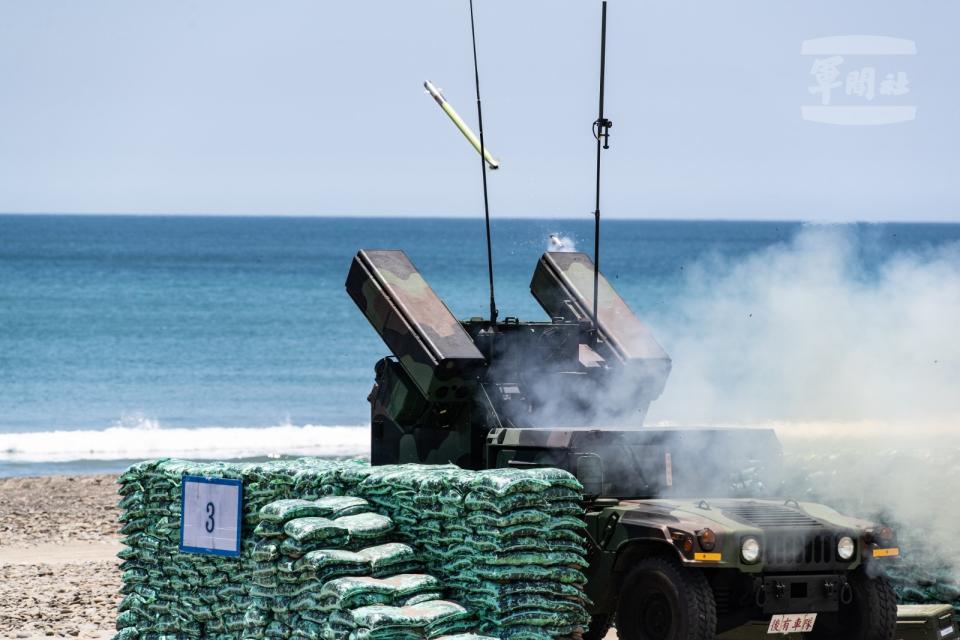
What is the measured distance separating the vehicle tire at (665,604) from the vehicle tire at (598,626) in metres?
0.42

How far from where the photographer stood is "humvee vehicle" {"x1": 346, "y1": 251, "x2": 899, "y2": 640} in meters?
11.3

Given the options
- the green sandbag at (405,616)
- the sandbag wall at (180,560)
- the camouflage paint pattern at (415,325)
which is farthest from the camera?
the camouflage paint pattern at (415,325)

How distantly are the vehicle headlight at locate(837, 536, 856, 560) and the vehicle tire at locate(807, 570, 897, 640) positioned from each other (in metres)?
0.30

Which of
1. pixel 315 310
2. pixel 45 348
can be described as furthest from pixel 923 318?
pixel 315 310

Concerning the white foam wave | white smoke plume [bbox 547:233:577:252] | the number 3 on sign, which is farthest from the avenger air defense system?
the white foam wave

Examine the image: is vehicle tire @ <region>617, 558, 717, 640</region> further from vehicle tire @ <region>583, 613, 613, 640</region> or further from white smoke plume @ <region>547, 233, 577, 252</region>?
white smoke plume @ <region>547, 233, 577, 252</region>

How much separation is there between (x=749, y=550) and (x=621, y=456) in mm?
1458

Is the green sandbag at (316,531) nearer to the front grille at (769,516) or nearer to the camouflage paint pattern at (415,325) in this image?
the camouflage paint pattern at (415,325)

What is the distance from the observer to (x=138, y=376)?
53.0 meters

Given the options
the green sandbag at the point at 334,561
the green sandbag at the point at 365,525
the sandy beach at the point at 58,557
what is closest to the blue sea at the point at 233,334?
the green sandbag at the point at 365,525

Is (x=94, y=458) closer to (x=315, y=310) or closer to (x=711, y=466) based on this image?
(x=711, y=466)

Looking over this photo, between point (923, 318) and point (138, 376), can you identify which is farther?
point (138, 376)

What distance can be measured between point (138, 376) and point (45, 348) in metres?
9.61

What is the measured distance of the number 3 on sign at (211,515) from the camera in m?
12.0
